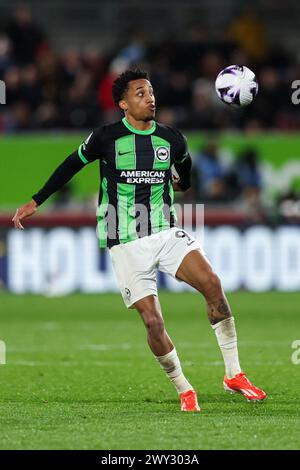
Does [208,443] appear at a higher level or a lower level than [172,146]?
lower

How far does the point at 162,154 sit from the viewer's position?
8375 millimetres

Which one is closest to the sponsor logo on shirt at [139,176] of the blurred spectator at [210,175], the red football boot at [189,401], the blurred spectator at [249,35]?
the red football boot at [189,401]

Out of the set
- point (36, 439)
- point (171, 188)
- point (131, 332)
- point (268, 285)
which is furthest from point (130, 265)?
point (268, 285)

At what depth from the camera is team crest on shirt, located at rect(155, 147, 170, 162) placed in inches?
329

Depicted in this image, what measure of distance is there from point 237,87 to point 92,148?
1.12 meters

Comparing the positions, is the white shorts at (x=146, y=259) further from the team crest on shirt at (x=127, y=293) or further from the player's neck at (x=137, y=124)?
the player's neck at (x=137, y=124)

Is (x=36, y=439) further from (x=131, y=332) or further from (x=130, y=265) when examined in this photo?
(x=131, y=332)

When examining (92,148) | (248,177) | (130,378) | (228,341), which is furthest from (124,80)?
(248,177)

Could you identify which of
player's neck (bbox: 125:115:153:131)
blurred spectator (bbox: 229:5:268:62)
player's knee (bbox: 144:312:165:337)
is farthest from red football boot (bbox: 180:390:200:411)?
blurred spectator (bbox: 229:5:268:62)

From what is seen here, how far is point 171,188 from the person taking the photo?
28.0 feet

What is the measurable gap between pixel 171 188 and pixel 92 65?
12.6 meters

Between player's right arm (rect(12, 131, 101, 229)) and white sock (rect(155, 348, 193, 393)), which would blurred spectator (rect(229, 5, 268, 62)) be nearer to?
player's right arm (rect(12, 131, 101, 229))

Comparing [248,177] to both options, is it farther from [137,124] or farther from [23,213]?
[23,213]

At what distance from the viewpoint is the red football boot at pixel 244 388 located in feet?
27.4
